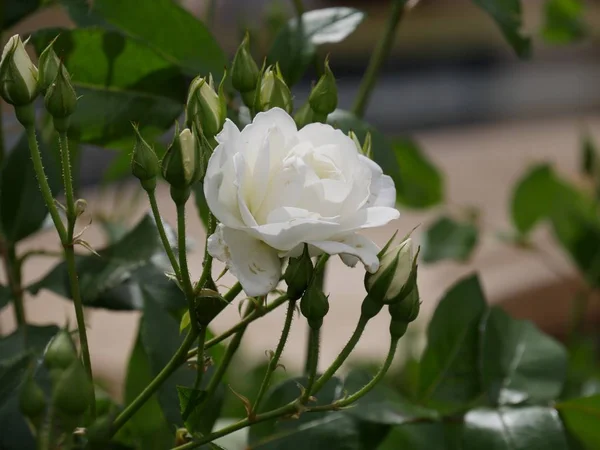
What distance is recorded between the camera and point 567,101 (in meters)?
2.50

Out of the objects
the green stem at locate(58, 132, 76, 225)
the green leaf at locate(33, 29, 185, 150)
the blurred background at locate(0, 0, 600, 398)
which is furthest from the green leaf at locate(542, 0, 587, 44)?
the green stem at locate(58, 132, 76, 225)

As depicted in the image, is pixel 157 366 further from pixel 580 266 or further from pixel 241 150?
pixel 580 266

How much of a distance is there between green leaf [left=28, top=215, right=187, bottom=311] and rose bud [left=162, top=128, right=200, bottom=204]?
4.1 inches

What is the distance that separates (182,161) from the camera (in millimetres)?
207

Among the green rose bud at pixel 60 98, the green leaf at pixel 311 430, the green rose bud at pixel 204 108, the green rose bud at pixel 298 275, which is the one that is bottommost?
the green leaf at pixel 311 430

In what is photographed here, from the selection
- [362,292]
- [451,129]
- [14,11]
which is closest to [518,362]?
[14,11]

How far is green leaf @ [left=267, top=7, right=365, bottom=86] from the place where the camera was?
33cm

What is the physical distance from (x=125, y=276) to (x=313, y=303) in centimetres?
13

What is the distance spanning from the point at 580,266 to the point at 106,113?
1.18 feet

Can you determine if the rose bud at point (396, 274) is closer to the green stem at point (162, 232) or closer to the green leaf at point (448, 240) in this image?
the green stem at point (162, 232)

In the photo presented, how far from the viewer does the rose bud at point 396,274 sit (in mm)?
213

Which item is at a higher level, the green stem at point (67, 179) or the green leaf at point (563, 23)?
the green stem at point (67, 179)

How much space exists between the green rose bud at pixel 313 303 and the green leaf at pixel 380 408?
0.11 metres

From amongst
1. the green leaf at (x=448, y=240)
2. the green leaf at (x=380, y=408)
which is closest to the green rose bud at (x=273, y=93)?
the green leaf at (x=380, y=408)
